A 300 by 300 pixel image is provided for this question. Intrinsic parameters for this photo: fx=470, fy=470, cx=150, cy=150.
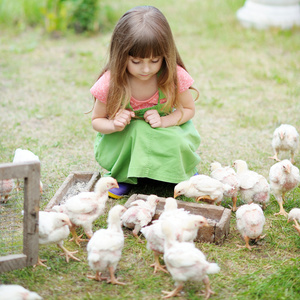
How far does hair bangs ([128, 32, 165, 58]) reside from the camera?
3.01 meters

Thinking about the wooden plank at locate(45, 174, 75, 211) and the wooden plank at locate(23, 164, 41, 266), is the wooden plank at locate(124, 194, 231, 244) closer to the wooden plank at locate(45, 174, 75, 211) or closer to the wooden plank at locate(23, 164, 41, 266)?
the wooden plank at locate(45, 174, 75, 211)

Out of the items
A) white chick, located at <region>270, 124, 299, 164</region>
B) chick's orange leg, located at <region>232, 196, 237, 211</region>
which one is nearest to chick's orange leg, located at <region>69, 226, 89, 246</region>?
chick's orange leg, located at <region>232, 196, 237, 211</region>

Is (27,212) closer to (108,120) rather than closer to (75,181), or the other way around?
(75,181)

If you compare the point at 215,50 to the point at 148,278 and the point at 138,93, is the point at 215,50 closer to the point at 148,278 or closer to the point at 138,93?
the point at 138,93

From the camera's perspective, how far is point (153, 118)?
3.37 metres

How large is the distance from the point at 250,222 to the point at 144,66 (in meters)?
1.21

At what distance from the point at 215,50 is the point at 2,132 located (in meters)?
3.59

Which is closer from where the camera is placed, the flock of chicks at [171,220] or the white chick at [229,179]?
the flock of chicks at [171,220]

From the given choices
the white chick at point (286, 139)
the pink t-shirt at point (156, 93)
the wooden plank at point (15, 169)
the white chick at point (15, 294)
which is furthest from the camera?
the white chick at point (286, 139)

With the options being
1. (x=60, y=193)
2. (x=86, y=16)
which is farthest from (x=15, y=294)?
(x=86, y=16)

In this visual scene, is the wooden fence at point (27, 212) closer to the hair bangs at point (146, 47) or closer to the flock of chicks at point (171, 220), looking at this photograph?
the flock of chicks at point (171, 220)

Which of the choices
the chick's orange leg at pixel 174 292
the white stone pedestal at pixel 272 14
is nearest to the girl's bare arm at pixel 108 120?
the chick's orange leg at pixel 174 292

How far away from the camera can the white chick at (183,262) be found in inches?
89.9

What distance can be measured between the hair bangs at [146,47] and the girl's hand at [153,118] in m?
0.47
